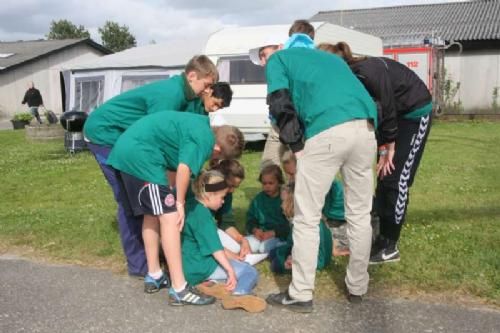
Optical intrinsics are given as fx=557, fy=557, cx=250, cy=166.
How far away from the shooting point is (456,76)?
23531 mm

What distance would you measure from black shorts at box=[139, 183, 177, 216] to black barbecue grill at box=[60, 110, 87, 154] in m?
9.20

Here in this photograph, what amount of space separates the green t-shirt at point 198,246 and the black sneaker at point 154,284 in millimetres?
169

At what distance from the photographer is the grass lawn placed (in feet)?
13.1

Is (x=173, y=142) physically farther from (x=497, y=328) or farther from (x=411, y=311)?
(x=497, y=328)

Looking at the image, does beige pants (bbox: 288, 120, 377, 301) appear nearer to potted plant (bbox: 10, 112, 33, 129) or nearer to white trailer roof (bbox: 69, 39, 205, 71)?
white trailer roof (bbox: 69, 39, 205, 71)

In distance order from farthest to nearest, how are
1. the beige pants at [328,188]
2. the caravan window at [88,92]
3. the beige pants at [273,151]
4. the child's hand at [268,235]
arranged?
the caravan window at [88,92] → the beige pants at [273,151] → the child's hand at [268,235] → the beige pants at [328,188]

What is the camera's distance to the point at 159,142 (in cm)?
368

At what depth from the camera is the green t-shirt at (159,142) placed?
3576mm

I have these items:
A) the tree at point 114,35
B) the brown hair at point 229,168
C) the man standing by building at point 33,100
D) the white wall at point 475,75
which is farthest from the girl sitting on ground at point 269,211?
the tree at point 114,35

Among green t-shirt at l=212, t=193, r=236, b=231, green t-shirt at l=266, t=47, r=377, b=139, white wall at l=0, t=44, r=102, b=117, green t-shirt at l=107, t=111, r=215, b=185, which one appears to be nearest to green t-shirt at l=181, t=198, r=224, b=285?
green t-shirt at l=107, t=111, r=215, b=185

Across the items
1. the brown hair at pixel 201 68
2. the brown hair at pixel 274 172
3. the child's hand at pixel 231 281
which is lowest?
the child's hand at pixel 231 281

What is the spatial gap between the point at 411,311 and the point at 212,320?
125 cm

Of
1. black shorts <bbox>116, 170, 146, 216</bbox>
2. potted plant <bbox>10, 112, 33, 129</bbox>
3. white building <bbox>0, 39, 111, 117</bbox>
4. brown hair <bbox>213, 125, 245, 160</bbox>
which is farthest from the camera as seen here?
white building <bbox>0, 39, 111, 117</bbox>

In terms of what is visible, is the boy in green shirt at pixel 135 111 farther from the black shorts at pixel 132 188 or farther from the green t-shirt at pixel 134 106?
the black shorts at pixel 132 188
